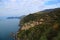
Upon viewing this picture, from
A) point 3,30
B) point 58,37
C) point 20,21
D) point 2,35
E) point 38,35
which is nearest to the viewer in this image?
point 58,37

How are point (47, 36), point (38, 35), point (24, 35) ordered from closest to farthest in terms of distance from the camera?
point (47, 36) → point (38, 35) → point (24, 35)

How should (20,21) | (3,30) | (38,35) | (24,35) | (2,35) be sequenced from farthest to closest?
(3,30) → (2,35) → (20,21) → (24,35) → (38,35)

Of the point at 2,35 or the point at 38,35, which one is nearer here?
the point at 38,35

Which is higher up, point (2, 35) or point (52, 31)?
point (52, 31)

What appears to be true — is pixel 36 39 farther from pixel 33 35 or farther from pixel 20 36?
pixel 20 36

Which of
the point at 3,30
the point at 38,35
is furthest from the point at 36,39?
the point at 3,30

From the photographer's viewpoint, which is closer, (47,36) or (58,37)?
(58,37)

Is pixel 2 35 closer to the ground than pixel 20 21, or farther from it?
closer to the ground

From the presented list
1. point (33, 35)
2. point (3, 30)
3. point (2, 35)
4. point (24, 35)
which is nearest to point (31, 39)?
point (33, 35)

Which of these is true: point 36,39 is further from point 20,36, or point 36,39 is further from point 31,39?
point 20,36
